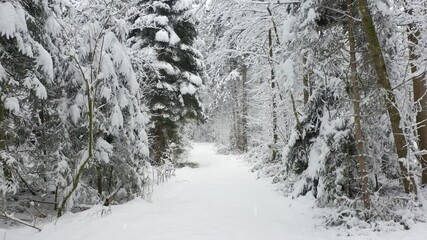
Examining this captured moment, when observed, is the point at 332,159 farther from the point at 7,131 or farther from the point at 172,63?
the point at 172,63

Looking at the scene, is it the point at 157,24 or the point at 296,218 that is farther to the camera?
the point at 157,24

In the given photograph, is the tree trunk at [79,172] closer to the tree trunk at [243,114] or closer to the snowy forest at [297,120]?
the snowy forest at [297,120]

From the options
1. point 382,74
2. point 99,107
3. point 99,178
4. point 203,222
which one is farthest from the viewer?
point 99,178

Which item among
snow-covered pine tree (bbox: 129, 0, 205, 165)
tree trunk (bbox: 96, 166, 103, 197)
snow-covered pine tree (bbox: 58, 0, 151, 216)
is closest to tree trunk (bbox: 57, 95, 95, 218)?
snow-covered pine tree (bbox: 58, 0, 151, 216)

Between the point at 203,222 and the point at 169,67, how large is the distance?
9.16m

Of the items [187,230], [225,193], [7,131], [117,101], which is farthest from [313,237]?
[7,131]

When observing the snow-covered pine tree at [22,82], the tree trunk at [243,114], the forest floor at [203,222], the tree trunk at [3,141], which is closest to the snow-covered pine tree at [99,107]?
the snow-covered pine tree at [22,82]

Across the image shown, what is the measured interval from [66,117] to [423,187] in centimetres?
766

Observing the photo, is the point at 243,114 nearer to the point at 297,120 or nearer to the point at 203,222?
the point at 297,120

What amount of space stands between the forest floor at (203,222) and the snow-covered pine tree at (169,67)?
5.64m

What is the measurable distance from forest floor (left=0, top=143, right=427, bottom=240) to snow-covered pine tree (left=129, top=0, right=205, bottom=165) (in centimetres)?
564

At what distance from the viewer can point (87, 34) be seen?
741 centimetres

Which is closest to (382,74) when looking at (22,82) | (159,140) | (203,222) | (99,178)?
(203,222)

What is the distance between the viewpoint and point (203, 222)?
6.32 meters
